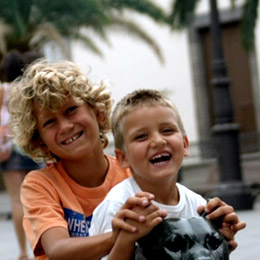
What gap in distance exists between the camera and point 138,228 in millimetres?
2148

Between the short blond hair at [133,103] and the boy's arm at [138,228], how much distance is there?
0.31 m

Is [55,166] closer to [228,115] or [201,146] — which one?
[228,115]

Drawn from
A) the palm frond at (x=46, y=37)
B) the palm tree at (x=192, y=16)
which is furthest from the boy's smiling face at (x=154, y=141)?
the palm frond at (x=46, y=37)

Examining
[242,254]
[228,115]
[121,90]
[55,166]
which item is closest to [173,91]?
[121,90]

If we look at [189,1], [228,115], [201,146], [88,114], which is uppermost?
[189,1]

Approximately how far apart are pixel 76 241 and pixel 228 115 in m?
9.21

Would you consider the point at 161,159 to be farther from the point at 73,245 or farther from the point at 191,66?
the point at 191,66

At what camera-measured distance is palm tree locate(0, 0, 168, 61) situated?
65.1ft

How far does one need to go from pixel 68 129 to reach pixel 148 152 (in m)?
0.65

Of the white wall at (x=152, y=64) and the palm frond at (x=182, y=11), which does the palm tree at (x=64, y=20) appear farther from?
the palm frond at (x=182, y=11)

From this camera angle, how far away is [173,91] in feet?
76.7

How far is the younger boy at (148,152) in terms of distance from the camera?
2.24 m

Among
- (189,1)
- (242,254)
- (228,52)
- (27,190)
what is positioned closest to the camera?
(27,190)

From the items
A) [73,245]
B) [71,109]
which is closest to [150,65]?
[71,109]
